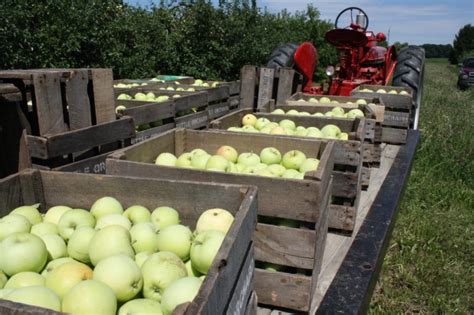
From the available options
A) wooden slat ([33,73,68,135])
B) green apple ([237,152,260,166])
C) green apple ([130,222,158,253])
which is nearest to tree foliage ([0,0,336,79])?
wooden slat ([33,73,68,135])

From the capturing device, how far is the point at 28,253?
5.20 feet

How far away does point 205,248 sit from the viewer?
5.20 feet

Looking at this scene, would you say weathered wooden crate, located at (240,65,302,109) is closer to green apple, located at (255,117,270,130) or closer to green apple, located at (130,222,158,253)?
green apple, located at (255,117,270,130)

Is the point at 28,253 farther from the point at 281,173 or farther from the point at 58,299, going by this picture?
the point at 281,173

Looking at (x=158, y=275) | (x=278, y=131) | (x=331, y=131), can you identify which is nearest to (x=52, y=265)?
(x=158, y=275)

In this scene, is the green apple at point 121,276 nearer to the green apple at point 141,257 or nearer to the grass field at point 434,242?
the green apple at point 141,257

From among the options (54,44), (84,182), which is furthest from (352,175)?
(54,44)

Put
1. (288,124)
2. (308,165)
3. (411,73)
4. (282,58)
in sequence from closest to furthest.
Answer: (308,165) → (288,124) → (411,73) → (282,58)

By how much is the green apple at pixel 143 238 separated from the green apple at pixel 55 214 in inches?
17.2

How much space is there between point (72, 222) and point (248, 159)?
4.25 ft

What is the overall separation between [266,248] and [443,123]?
27.2 feet

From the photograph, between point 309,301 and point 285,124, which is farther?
point 285,124

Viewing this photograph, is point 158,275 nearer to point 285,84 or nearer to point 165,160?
point 165,160

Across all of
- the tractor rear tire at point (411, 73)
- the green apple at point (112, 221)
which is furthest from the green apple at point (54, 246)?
the tractor rear tire at point (411, 73)
